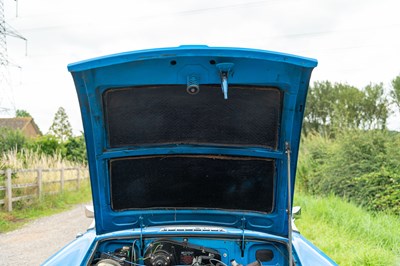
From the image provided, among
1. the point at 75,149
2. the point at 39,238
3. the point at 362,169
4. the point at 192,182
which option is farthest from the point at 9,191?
the point at 75,149

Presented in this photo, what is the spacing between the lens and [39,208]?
13.4 meters

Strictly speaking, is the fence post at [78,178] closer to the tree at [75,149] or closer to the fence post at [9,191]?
the fence post at [9,191]

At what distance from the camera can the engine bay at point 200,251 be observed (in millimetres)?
3430

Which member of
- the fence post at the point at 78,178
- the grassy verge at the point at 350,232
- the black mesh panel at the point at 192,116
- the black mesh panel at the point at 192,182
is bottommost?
the grassy verge at the point at 350,232

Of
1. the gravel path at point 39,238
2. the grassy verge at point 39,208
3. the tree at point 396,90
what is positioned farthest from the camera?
the tree at point 396,90

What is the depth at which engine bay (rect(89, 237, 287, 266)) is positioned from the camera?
3.43 meters

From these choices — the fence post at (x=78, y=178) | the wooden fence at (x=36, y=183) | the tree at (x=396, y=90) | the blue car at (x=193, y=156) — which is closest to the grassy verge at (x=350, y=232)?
the blue car at (x=193, y=156)

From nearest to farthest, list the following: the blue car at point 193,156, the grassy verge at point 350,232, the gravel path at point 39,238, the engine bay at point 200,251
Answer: the blue car at point 193,156, the engine bay at point 200,251, the grassy verge at point 350,232, the gravel path at point 39,238

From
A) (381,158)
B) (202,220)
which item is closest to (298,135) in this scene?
(202,220)

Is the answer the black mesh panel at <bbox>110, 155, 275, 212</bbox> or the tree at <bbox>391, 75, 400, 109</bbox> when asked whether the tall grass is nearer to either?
the black mesh panel at <bbox>110, 155, 275, 212</bbox>

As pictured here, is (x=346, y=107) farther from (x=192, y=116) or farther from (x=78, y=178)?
(x=192, y=116)

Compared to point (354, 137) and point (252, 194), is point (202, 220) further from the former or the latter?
point (354, 137)

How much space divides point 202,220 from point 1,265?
192 inches

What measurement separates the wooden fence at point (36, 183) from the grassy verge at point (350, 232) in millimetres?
8127
